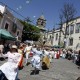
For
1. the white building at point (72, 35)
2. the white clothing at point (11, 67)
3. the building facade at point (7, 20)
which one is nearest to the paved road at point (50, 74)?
the white clothing at point (11, 67)

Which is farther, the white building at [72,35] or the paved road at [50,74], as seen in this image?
the white building at [72,35]

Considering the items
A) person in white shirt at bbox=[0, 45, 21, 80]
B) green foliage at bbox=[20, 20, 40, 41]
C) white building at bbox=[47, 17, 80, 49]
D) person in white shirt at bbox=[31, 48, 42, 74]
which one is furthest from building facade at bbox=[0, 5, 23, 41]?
green foliage at bbox=[20, 20, 40, 41]

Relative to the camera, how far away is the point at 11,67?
30.2 feet

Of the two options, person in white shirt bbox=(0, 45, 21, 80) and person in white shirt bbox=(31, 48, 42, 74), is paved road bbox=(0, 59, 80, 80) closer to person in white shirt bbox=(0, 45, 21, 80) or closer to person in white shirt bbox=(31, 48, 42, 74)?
person in white shirt bbox=(31, 48, 42, 74)

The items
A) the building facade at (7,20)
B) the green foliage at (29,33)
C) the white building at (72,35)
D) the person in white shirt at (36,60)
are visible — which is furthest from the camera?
the green foliage at (29,33)

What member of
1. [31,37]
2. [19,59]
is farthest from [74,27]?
[19,59]

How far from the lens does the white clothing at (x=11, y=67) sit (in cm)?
905

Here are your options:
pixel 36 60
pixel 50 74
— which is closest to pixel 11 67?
pixel 36 60

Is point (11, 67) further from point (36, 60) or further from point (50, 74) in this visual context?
point (50, 74)

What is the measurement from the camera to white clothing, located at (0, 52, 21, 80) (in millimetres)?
9052

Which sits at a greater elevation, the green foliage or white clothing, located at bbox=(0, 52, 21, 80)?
the green foliage

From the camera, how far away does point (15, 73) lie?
30.3ft

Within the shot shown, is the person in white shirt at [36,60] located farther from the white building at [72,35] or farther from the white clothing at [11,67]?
the white building at [72,35]

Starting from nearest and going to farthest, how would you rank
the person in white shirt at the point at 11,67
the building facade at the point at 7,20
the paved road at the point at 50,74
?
the person in white shirt at the point at 11,67 < the paved road at the point at 50,74 < the building facade at the point at 7,20
